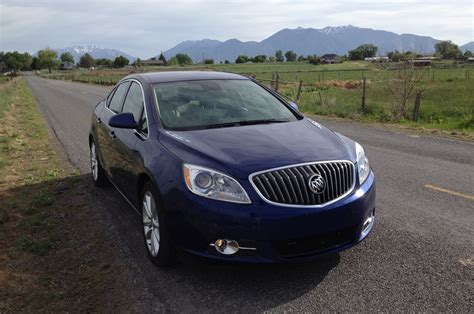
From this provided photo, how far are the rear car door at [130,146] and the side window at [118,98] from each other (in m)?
0.22

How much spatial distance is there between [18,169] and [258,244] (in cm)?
652

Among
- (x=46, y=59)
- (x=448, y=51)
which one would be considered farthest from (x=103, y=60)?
(x=448, y=51)

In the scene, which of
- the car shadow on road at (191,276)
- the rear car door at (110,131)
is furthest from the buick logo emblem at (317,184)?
the rear car door at (110,131)

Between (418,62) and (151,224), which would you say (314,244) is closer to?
(151,224)

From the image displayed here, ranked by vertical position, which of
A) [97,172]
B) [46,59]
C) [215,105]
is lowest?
[97,172]

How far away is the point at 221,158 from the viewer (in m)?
3.48

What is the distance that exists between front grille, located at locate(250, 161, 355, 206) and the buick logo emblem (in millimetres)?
12

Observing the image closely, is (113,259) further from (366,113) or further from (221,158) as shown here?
(366,113)

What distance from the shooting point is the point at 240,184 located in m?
3.25

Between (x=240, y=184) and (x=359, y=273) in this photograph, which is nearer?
(x=240, y=184)

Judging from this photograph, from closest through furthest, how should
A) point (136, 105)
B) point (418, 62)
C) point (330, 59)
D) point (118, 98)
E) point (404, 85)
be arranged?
point (136, 105) < point (118, 98) < point (404, 85) < point (418, 62) < point (330, 59)

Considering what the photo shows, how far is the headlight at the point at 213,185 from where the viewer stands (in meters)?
3.25

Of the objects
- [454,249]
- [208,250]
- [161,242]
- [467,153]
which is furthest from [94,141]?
[467,153]

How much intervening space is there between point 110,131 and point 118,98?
604mm
